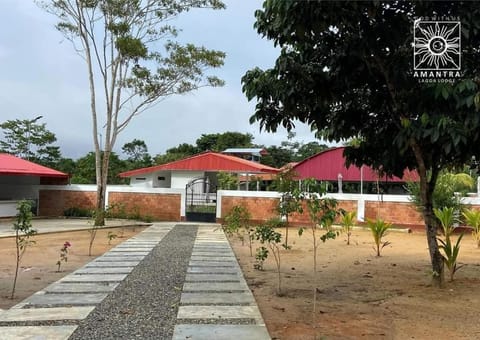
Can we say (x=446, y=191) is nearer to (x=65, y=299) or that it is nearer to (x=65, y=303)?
(x=65, y=299)

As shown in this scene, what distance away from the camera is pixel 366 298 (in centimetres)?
656

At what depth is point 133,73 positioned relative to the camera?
1883cm

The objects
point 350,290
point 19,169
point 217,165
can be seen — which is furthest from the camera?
point 217,165

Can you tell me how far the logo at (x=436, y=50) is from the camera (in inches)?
217

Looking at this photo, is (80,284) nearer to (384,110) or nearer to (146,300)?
(146,300)

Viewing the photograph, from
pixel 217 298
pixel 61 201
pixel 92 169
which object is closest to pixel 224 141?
pixel 92 169

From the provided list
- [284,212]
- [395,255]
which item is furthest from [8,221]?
[284,212]

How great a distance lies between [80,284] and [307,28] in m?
4.65

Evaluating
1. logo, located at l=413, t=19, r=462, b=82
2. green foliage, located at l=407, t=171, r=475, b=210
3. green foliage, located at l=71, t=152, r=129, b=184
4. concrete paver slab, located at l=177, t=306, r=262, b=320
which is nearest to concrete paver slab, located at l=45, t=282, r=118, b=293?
concrete paver slab, located at l=177, t=306, r=262, b=320

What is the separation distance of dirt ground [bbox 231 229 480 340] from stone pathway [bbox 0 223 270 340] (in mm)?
281

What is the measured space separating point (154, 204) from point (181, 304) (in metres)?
15.8

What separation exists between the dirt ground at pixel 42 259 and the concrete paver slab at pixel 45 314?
532 millimetres

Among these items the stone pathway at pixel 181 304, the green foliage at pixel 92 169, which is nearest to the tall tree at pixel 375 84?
the stone pathway at pixel 181 304

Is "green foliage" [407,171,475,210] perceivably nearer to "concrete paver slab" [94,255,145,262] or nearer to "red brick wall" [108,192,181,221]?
"red brick wall" [108,192,181,221]
